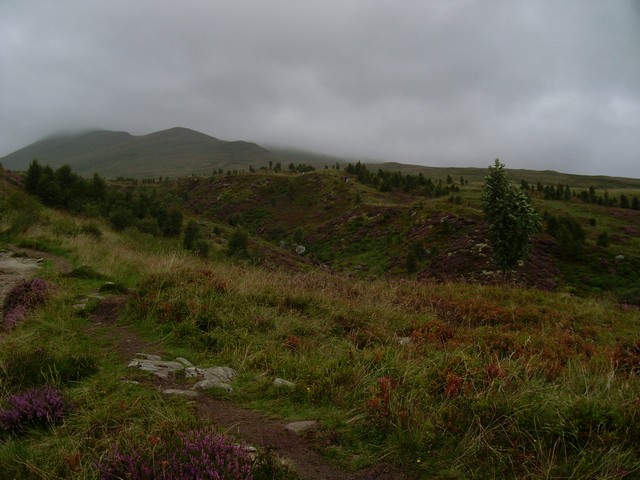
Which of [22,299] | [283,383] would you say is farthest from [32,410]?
[22,299]

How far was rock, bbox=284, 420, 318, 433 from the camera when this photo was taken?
367 centimetres

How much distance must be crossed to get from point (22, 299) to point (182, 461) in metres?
6.84

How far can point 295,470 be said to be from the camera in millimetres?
2945

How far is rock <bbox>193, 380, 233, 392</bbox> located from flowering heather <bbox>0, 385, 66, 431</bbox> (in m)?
1.37

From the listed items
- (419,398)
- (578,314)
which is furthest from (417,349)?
(578,314)

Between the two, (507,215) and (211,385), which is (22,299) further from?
(507,215)

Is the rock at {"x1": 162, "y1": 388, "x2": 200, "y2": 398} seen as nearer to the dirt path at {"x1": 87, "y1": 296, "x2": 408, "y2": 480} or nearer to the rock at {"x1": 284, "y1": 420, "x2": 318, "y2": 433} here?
the dirt path at {"x1": 87, "y1": 296, "x2": 408, "y2": 480}

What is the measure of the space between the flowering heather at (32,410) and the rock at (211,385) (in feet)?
4.48

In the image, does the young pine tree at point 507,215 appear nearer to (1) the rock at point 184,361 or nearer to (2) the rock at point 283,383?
(2) the rock at point 283,383

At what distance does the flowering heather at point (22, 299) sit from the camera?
654 cm

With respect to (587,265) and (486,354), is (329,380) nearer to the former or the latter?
(486,354)

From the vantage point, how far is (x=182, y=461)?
274cm

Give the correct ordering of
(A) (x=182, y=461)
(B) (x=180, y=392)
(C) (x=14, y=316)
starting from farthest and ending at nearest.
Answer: (C) (x=14, y=316) → (B) (x=180, y=392) → (A) (x=182, y=461)

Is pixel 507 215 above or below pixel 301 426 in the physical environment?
above
